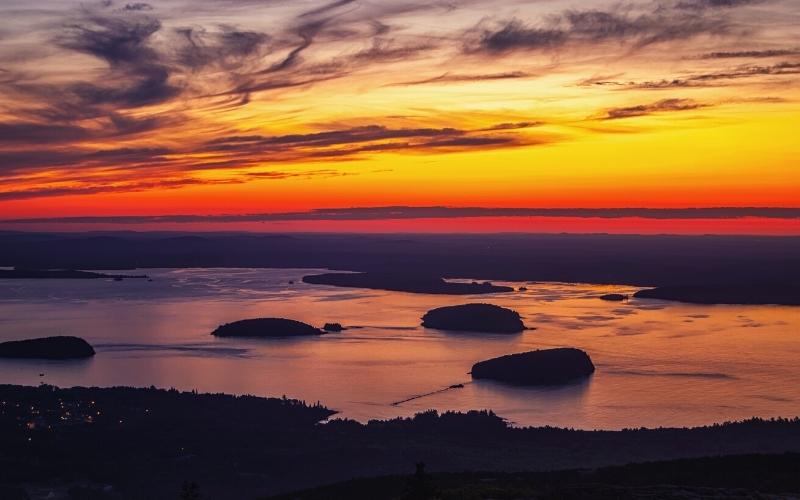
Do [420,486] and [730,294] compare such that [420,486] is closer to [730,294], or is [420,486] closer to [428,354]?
[428,354]

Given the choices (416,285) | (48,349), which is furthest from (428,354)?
(416,285)

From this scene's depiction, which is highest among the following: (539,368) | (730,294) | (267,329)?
(267,329)

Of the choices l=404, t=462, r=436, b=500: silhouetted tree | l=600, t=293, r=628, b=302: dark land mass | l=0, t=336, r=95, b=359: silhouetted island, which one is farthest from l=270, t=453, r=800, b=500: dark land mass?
l=600, t=293, r=628, b=302: dark land mass

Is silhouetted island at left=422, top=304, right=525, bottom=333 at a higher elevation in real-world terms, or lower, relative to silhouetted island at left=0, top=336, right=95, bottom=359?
lower

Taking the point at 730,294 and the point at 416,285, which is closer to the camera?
the point at 730,294

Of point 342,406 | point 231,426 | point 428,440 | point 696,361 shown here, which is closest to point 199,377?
point 342,406

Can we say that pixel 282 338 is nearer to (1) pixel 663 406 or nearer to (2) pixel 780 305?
(1) pixel 663 406

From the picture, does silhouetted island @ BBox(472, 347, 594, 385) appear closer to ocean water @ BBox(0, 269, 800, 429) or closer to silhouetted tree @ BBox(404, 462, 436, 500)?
ocean water @ BBox(0, 269, 800, 429)
